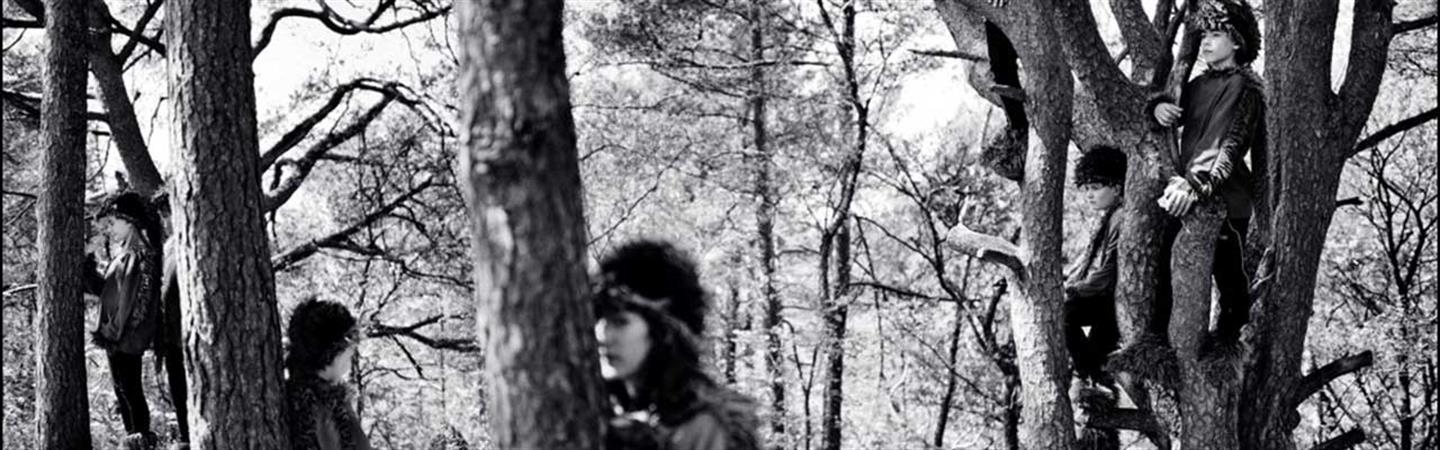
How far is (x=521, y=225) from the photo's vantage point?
314cm

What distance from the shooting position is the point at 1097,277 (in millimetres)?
7863

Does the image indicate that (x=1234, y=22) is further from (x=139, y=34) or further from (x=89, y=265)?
(x=139, y=34)

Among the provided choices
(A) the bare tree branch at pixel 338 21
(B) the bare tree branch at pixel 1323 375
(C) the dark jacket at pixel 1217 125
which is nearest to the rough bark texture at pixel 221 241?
(C) the dark jacket at pixel 1217 125

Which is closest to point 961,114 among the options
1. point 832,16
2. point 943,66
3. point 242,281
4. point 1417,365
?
point 943,66

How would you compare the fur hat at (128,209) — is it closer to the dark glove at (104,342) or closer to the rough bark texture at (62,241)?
the rough bark texture at (62,241)

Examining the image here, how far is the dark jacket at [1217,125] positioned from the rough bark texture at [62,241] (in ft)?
19.8

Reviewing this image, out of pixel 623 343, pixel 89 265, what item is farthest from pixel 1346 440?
pixel 89 265

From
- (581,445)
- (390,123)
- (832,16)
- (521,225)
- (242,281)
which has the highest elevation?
(832,16)

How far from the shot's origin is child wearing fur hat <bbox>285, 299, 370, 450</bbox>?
600cm

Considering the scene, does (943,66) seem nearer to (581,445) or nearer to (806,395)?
(806,395)

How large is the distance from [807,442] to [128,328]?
13.4m

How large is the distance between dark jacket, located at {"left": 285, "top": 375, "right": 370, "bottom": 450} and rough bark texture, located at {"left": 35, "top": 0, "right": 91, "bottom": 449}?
3360 mm

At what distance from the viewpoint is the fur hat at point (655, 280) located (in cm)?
344

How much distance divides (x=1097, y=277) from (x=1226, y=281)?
62 centimetres
